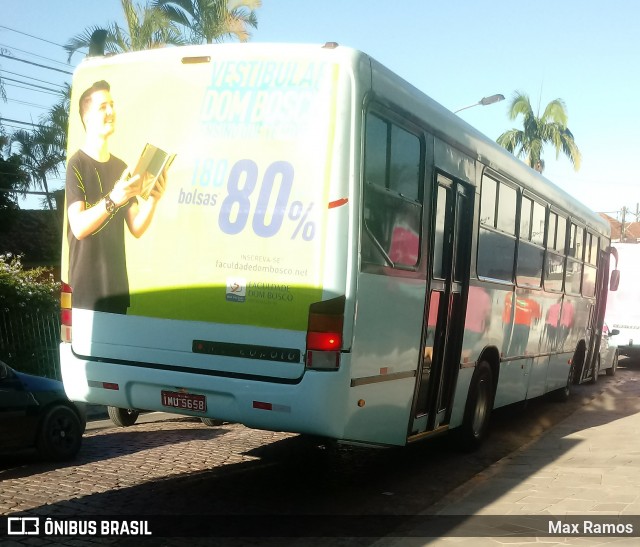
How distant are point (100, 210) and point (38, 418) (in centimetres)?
264

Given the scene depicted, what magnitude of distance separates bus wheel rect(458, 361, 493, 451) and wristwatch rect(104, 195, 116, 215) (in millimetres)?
4407

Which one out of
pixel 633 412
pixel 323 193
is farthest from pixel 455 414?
pixel 633 412

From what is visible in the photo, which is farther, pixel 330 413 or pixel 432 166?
pixel 432 166

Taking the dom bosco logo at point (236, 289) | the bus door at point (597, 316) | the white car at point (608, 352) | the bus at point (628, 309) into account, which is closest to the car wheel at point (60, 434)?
the dom bosco logo at point (236, 289)

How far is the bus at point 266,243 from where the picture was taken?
20.8ft

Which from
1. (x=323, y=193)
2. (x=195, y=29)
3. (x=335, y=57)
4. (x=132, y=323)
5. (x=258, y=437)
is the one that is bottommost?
(x=258, y=437)

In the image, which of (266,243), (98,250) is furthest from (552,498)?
(98,250)

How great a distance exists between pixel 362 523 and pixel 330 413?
1.08m

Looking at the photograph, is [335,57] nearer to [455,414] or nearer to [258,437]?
[455,414]

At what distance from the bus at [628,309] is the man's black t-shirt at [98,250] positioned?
65.0ft

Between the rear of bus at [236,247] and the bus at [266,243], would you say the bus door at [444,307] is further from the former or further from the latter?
the rear of bus at [236,247]

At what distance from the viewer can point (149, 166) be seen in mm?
6949

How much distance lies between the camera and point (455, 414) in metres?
9.00

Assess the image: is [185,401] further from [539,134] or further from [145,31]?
[539,134]
